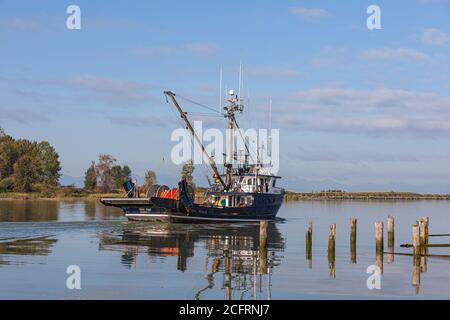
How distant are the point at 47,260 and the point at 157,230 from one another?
2072 centimetres

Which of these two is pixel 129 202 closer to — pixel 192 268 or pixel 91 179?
pixel 192 268

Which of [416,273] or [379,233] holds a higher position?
[379,233]

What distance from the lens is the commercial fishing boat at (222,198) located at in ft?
201

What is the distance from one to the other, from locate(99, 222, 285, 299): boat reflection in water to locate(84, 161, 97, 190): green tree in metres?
116

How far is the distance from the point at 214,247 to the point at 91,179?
137 m

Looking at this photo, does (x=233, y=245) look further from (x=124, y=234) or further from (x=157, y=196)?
(x=157, y=196)

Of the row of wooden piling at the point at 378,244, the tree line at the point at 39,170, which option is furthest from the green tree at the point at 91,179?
the row of wooden piling at the point at 378,244

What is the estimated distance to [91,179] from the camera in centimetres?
17638

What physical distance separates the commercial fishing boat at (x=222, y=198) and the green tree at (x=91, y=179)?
107 m

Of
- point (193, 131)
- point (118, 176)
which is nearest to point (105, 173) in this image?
point (118, 176)

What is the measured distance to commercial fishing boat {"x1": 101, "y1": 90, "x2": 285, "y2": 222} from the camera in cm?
6125

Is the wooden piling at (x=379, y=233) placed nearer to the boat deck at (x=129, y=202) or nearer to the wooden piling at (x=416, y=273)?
the wooden piling at (x=416, y=273)
